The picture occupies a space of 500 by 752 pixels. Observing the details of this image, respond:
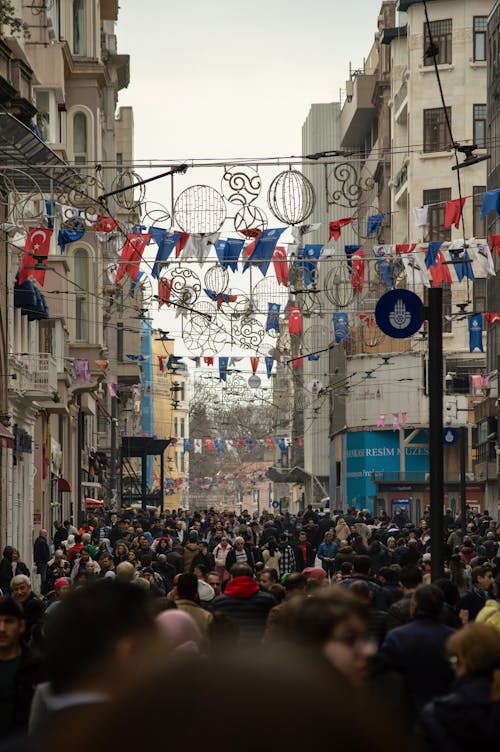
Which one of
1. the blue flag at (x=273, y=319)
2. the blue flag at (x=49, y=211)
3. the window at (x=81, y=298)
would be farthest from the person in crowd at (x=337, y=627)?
the window at (x=81, y=298)

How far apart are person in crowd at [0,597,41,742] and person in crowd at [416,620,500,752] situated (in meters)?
2.12

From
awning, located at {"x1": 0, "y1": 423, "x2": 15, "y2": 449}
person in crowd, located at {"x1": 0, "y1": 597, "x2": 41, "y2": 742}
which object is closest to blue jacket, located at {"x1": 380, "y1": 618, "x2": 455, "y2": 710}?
person in crowd, located at {"x1": 0, "y1": 597, "x2": 41, "y2": 742}

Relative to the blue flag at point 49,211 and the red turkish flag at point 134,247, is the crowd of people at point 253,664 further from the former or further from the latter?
the red turkish flag at point 134,247

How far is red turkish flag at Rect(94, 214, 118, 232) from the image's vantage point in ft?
86.5

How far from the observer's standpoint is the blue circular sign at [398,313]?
18438 mm

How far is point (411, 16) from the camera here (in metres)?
74.1

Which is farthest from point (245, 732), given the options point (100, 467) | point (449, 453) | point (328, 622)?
point (100, 467)

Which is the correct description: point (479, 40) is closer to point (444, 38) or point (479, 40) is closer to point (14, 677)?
point (444, 38)

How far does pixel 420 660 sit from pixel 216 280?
946 inches

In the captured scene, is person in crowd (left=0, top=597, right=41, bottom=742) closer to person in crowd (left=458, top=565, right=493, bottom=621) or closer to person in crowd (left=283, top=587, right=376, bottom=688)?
person in crowd (left=283, top=587, right=376, bottom=688)

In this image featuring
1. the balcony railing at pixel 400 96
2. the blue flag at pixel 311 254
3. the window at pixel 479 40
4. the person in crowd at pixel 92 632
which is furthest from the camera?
the balcony railing at pixel 400 96

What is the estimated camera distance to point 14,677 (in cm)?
736

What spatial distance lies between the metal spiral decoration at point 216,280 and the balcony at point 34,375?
9.15 m

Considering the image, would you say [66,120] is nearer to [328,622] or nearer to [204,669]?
[328,622]
